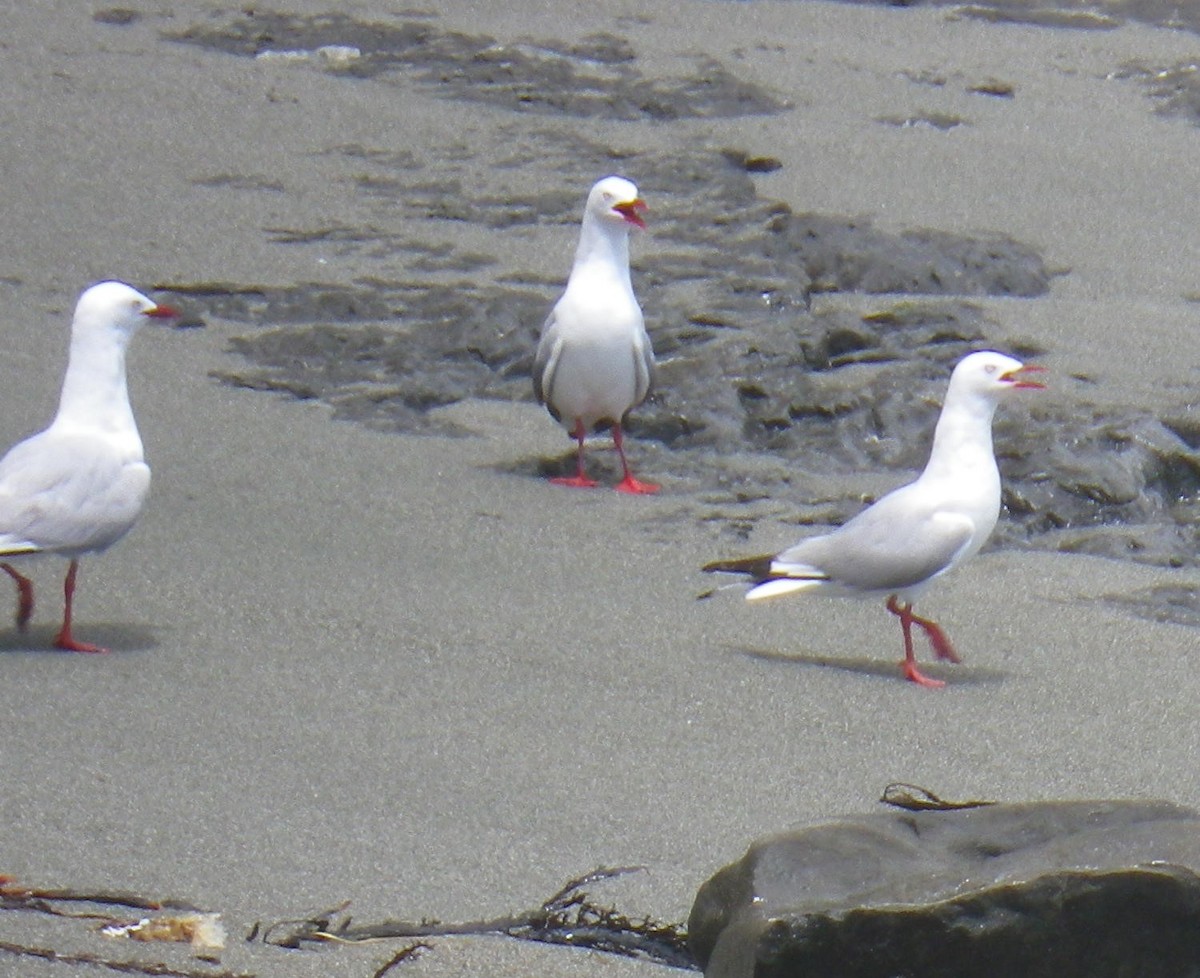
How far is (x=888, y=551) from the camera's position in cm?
469

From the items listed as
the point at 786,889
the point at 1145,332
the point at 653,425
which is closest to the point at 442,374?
the point at 653,425

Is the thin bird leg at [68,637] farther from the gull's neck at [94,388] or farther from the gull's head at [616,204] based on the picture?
the gull's head at [616,204]

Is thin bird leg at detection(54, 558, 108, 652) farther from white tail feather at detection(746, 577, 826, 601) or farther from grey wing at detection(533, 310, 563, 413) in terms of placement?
grey wing at detection(533, 310, 563, 413)

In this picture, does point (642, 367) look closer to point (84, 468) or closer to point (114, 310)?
point (114, 310)

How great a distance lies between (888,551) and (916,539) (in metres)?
0.08

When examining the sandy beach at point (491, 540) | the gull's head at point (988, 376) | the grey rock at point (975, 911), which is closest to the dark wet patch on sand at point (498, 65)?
the sandy beach at point (491, 540)

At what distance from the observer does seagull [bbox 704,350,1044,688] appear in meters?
4.70

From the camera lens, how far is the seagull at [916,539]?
15.4 ft

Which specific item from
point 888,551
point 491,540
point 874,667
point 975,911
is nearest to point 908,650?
point 874,667

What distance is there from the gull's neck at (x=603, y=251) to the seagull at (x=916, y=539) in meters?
1.70

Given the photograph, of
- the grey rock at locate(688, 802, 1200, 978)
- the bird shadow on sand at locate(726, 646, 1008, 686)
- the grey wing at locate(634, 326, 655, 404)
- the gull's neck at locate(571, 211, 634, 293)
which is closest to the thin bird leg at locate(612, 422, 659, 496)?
the grey wing at locate(634, 326, 655, 404)

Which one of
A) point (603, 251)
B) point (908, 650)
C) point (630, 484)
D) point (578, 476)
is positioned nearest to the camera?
point (908, 650)

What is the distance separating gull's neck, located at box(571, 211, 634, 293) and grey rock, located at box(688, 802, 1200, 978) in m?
3.92

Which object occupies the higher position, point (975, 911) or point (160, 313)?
point (160, 313)
